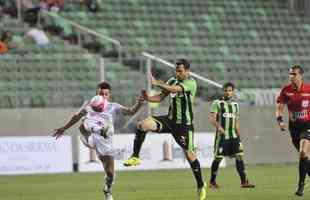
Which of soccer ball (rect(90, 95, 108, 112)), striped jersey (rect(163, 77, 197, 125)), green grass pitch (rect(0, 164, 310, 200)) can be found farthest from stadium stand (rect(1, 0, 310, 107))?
soccer ball (rect(90, 95, 108, 112))

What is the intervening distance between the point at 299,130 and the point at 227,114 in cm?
341

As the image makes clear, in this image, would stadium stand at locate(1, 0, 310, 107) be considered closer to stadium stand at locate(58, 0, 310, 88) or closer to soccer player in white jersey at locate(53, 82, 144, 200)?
stadium stand at locate(58, 0, 310, 88)

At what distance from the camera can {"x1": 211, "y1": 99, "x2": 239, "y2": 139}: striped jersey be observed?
63.5ft

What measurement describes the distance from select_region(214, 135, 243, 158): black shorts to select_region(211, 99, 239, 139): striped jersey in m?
0.11

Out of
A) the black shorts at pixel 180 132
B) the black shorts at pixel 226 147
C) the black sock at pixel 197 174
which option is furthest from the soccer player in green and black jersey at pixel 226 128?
the black shorts at pixel 180 132

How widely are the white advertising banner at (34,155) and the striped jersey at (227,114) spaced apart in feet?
24.5

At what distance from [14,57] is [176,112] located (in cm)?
1470

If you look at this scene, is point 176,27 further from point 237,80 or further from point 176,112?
point 176,112

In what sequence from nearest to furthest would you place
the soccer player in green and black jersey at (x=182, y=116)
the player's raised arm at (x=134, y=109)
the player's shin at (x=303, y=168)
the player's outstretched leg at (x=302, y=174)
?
the player's raised arm at (x=134, y=109), the soccer player in green and black jersey at (x=182, y=116), the player's outstretched leg at (x=302, y=174), the player's shin at (x=303, y=168)

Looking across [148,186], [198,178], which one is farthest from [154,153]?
[198,178]

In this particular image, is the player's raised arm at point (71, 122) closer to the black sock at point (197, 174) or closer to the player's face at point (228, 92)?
the black sock at point (197, 174)

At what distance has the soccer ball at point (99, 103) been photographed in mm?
A: 14340

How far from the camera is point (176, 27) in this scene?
3575 centimetres

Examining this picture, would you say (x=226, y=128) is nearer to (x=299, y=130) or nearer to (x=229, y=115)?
(x=229, y=115)
